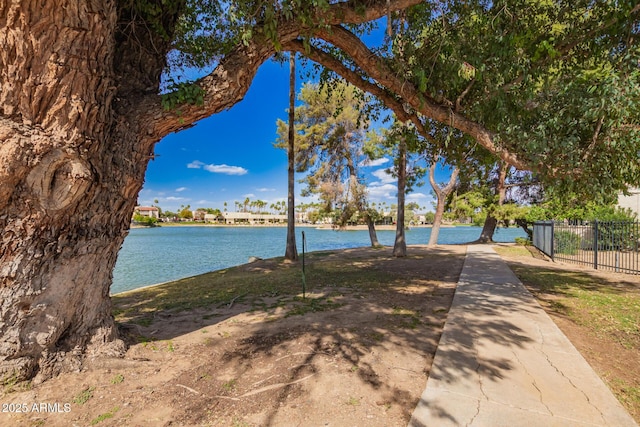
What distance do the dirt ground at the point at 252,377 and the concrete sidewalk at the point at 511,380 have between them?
0.64 feet

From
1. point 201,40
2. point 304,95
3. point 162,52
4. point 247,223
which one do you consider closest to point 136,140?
point 162,52

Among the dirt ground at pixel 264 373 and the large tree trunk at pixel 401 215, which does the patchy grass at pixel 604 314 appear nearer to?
the dirt ground at pixel 264 373

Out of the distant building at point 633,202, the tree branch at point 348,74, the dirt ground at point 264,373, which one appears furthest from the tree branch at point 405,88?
the distant building at point 633,202

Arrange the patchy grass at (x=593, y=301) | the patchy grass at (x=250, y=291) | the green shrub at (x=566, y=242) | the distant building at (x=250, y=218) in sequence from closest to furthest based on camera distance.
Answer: the patchy grass at (x=593, y=301) → the patchy grass at (x=250, y=291) → the green shrub at (x=566, y=242) → the distant building at (x=250, y=218)

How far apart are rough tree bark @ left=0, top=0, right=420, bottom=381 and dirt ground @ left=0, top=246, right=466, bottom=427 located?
405 millimetres

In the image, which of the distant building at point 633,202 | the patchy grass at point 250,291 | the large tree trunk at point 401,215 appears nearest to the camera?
the patchy grass at point 250,291

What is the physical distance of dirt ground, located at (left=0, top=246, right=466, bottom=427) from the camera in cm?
241

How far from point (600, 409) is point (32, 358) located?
4.81 meters

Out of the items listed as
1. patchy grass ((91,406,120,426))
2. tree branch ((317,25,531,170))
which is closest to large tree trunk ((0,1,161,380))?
patchy grass ((91,406,120,426))

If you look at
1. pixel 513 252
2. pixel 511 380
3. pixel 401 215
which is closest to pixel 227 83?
pixel 511 380

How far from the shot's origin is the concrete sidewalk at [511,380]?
2348mm

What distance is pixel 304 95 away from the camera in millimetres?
18703

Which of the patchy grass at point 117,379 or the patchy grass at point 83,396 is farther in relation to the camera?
the patchy grass at point 117,379

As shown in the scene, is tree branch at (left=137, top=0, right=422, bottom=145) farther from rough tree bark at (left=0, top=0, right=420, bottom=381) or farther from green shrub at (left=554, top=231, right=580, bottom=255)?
green shrub at (left=554, top=231, right=580, bottom=255)
